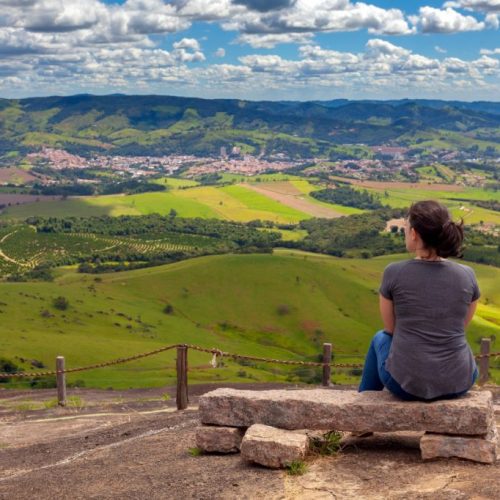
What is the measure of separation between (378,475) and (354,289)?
411ft

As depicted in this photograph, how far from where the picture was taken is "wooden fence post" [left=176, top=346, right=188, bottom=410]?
659 inches

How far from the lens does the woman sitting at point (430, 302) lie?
874 centimetres

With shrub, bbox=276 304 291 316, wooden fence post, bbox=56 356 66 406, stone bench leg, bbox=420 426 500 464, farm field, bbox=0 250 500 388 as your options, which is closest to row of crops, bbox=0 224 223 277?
farm field, bbox=0 250 500 388

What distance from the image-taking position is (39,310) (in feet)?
340

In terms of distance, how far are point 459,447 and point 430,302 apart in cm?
215

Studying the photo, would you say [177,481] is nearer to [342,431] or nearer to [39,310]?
[342,431]

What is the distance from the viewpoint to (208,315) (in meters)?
123

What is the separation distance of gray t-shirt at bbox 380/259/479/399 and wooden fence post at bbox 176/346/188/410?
8.56 m

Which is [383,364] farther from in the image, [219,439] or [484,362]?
[484,362]

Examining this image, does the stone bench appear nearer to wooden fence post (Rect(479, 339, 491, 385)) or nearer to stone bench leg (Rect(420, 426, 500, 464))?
stone bench leg (Rect(420, 426, 500, 464))

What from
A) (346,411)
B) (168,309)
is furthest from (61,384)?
(168,309)

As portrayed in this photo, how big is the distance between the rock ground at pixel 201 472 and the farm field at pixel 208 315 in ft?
162

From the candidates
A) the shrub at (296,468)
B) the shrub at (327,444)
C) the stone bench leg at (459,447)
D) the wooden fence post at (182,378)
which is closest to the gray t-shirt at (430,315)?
the stone bench leg at (459,447)

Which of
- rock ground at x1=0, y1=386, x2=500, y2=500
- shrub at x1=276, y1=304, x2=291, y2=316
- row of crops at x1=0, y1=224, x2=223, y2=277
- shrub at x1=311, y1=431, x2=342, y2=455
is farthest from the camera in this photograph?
row of crops at x1=0, y1=224, x2=223, y2=277
